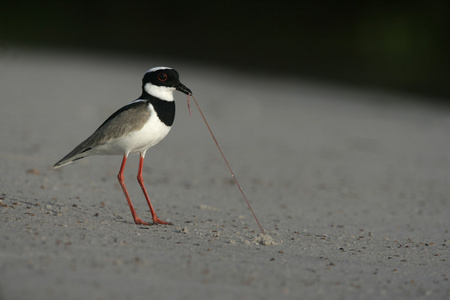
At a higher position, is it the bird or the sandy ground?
the bird

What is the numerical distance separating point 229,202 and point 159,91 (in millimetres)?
2188

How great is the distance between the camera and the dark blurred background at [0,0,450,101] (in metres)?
24.6

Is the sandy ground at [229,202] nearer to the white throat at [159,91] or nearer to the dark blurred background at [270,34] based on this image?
the white throat at [159,91]

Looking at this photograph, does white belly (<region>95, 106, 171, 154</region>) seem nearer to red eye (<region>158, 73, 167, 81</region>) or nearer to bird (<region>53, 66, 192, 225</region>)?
bird (<region>53, 66, 192, 225</region>)

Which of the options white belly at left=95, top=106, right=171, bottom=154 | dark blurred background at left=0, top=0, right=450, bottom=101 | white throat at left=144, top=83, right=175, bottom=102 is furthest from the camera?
dark blurred background at left=0, top=0, right=450, bottom=101

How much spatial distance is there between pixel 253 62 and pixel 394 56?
18.7ft

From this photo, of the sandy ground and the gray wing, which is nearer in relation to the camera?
the sandy ground

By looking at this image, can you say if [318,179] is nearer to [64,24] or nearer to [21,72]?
[21,72]

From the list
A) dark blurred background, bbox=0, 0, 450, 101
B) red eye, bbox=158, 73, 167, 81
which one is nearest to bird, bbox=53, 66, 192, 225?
red eye, bbox=158, 73, 167, 81

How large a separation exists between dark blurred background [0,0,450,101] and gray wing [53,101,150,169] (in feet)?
57.1

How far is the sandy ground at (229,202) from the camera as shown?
429 centimetres

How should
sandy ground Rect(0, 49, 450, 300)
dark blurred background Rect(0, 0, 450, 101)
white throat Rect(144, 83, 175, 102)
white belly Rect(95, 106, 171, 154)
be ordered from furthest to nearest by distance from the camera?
dark blurred background Rect(0, 0, 450, 101)
white throat Rect(144, 83, 175, 102)
white belly Rect(95, 106, 171, 154)
sandy ground Rect(0, 49, 450, 300)

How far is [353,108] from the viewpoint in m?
17.4

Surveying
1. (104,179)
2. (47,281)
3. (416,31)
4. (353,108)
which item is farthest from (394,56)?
(47,281)
